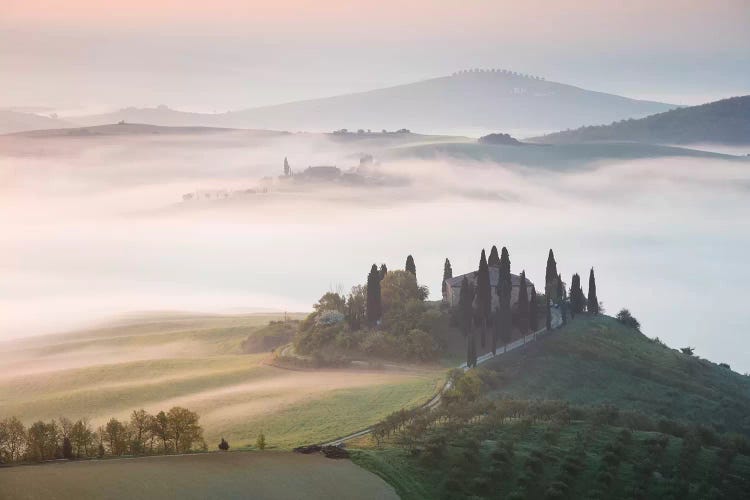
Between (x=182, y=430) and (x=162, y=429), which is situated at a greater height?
(x=162, y=429)

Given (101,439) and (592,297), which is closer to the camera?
(101,439)

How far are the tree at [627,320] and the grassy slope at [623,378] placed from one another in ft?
24.1

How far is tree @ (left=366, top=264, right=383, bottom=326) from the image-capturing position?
113 m

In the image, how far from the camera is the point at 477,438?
236 ft

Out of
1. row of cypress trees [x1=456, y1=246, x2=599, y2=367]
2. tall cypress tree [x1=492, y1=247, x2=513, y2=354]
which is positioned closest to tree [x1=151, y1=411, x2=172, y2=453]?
row of cypress trees [x1=456, y1=246, x2=599, y2=367]

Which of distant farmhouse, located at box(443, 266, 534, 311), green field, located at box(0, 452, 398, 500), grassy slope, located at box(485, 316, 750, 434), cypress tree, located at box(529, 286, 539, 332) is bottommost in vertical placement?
grassy slope, located at box(485, 316, 750, 434)

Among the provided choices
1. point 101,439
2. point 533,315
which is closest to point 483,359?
point 533,315

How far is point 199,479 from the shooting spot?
196 ft

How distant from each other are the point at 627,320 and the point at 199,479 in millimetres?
80474

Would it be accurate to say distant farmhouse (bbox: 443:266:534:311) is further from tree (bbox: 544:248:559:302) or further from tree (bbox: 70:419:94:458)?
tree (bbox: 70:419:94:458)

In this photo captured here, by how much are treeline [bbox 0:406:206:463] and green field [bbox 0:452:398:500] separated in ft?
11.1

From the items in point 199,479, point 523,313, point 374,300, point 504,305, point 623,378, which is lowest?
point 623,378

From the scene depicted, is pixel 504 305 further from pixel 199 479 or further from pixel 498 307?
pixel 199 479

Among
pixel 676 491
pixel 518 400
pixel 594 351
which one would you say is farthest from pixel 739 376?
pixel 676 491
